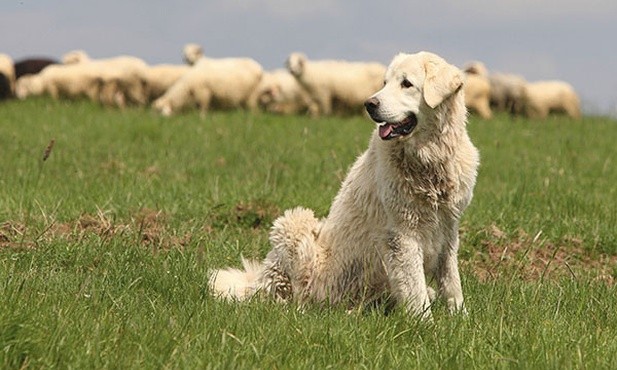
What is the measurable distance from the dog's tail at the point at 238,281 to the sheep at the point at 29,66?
26.8 metres

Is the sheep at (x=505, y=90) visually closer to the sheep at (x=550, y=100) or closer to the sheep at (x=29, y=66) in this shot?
the sheep at (x=550, y=100)

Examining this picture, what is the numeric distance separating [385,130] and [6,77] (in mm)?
23542

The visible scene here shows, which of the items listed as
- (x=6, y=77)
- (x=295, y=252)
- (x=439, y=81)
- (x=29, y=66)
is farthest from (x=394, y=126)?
(x=29, y=66)

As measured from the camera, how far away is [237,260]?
7.20 m

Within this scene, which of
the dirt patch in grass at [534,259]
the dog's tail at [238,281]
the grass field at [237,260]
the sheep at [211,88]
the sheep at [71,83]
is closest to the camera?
the grass field at [237,260]

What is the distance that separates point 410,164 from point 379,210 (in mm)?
319

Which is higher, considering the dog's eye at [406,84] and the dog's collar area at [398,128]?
the dog's eye at [406,84]

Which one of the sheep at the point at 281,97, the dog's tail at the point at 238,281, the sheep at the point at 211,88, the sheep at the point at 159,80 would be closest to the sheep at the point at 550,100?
the sheep at the point at 281,97

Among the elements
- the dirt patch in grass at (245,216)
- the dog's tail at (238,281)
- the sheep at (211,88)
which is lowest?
the sheep at (211,88)

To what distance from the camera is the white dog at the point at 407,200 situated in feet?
19.6

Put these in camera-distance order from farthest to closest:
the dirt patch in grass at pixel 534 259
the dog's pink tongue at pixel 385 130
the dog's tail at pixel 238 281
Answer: the dirt patch in grass at pixel 534 259 → the dog's tail at pixel 238 281 → the dog's pink tongue at pixel 385 130

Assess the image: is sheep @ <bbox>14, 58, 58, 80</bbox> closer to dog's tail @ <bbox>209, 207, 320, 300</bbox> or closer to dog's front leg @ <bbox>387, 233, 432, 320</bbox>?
dog's tail @ <bbox>209, 207, 320, 300</bbox>

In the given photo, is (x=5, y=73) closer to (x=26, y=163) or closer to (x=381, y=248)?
(x=26, y=163)

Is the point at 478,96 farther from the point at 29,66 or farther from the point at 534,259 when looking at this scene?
the point at 534,259
